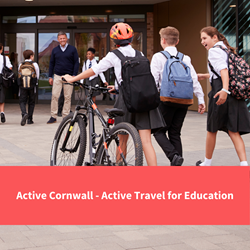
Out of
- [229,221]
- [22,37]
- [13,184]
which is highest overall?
[22,37]

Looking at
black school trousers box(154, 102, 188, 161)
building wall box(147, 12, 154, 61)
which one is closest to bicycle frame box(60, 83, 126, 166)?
black school trousers box(154, 102, 188, 161)

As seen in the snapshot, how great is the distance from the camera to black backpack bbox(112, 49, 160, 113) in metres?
4.16

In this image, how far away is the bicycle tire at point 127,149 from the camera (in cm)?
371

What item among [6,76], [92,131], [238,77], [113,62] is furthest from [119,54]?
[6,76]

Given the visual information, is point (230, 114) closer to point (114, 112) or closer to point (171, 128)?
point (171, 128)

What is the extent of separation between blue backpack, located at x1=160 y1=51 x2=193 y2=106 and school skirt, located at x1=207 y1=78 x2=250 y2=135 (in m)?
0.36

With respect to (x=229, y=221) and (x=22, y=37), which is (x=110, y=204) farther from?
(x=22, y=37)

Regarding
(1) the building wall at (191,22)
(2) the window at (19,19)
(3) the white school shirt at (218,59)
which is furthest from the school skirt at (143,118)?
(2) the window at (19,19)

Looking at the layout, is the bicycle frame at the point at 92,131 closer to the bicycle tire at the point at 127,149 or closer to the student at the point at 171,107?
the bicycle tire at the point at 127,149

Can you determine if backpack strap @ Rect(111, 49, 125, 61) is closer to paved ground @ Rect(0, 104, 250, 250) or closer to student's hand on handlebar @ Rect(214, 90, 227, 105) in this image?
student's hand on handlebar @ Rect(214, 90, 227, 105)

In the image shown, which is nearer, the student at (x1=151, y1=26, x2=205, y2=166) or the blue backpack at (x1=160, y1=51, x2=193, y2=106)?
the blue backpack at (x1=160, y1=51, x2=193, y2=106)
